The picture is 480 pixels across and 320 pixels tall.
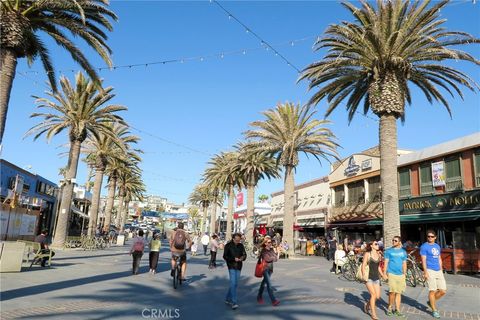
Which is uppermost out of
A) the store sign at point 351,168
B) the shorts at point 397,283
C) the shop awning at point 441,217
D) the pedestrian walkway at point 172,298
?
the store sign at point 351,168

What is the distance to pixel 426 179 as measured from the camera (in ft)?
82.1

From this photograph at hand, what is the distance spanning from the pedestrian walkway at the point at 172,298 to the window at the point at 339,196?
2183cm

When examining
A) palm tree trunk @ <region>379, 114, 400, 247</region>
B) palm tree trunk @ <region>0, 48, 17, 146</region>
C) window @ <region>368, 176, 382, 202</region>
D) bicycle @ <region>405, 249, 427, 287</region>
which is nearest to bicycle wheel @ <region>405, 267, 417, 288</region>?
bicycle @ <region>405, 249, 427, 287</region>

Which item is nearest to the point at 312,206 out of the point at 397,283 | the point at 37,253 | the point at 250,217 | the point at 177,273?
the point at 250,217

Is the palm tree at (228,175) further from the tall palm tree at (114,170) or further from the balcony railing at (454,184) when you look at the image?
the balcony railing at (454,184)

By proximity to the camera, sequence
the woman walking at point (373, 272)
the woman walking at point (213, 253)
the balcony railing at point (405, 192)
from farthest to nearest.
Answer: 1. the balcony railing at point (405, 192)
2. the woman walking at point (213, 253)
3. the woman walking at point (373, 272)

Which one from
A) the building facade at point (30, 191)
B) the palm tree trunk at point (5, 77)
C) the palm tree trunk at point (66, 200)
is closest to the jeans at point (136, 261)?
the palm tree trunk at point (5, 77)

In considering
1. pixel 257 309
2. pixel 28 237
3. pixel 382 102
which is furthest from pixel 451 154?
pixel 28 237

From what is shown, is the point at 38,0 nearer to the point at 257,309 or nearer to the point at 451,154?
the point at 257,309

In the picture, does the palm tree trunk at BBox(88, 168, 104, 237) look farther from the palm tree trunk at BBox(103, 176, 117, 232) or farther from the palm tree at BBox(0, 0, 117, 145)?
the palm tree at BBox(0, 0, 117, 145)

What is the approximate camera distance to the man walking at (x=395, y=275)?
8.35 metres

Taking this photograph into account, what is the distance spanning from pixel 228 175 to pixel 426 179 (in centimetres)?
1909

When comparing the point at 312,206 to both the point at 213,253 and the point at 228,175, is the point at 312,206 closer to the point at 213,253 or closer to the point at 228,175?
the point at 228,175

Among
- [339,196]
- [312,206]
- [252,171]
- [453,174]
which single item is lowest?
[312,206]
